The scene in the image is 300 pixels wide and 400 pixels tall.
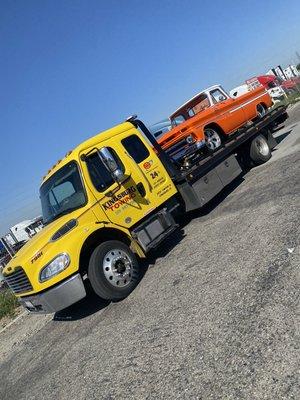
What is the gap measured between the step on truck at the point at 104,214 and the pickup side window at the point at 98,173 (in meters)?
0.02

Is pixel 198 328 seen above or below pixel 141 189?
below

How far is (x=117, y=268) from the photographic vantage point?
7.16m

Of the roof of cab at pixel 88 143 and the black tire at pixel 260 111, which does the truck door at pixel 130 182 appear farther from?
the black tire at pixel 260 111

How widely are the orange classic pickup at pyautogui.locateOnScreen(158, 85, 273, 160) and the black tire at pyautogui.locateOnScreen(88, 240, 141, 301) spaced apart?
11.8 feet

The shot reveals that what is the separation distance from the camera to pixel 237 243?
6652 millimetres

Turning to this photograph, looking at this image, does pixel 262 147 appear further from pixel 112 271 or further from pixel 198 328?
pixel 198 328

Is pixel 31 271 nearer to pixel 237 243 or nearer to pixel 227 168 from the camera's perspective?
pixel 237 243

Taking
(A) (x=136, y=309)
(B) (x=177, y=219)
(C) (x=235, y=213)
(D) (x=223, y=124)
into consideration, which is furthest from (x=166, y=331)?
(D) (x=223, y=124)

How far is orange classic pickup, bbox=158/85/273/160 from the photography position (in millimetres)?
10398

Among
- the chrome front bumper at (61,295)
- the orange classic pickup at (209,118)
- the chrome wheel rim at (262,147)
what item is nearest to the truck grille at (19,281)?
the chrome front bumper at (61,295)

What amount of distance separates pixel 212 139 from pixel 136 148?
10.4 ft

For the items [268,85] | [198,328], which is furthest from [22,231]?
[198,328]

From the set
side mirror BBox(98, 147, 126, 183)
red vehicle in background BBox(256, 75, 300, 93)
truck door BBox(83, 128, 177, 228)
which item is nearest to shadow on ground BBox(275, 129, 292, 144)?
truck door BBox(83, 128, 177, 228)

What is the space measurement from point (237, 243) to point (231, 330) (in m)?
2.36
